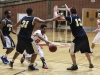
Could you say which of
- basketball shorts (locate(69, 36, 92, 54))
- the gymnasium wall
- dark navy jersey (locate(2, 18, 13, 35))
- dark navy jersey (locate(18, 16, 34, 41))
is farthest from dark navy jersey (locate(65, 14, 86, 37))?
the gymnasium wall

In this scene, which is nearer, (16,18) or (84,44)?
(84,44)

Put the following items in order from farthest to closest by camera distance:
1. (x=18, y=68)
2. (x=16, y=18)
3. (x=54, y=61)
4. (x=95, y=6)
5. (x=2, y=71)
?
(x=16, y=18), (x=95, y=6), (x=54, y=61), (x=18, y=68), (x=2, y=71)

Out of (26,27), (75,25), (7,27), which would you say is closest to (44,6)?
(7,27)

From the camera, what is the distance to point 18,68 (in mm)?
7512

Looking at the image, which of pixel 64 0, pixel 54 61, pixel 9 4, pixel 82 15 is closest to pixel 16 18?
pixel 9 4

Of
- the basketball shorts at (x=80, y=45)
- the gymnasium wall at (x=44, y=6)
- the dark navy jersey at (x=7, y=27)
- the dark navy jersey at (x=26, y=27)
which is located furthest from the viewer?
the gymnasium wall at (x=44, y=6)

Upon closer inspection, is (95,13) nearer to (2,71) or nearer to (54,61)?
(54,61)

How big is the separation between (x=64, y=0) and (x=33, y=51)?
2147cm

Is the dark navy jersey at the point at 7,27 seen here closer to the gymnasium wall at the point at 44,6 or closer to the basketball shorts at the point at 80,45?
the basketball shorts at the point at 80,45

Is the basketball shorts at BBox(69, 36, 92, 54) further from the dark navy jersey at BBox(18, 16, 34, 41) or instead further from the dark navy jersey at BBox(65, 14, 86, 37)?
the dark navy jersey at BBox(18, 16, 34, 41)

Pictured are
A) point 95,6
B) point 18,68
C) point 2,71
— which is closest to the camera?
point 2,71

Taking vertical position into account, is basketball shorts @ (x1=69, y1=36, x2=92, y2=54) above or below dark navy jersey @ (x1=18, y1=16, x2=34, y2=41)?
below

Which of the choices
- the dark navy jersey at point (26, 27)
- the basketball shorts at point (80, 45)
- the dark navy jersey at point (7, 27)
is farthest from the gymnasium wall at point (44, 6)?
the dark navy jersey at point (26, 27)

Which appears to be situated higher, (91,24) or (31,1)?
(31,1)
